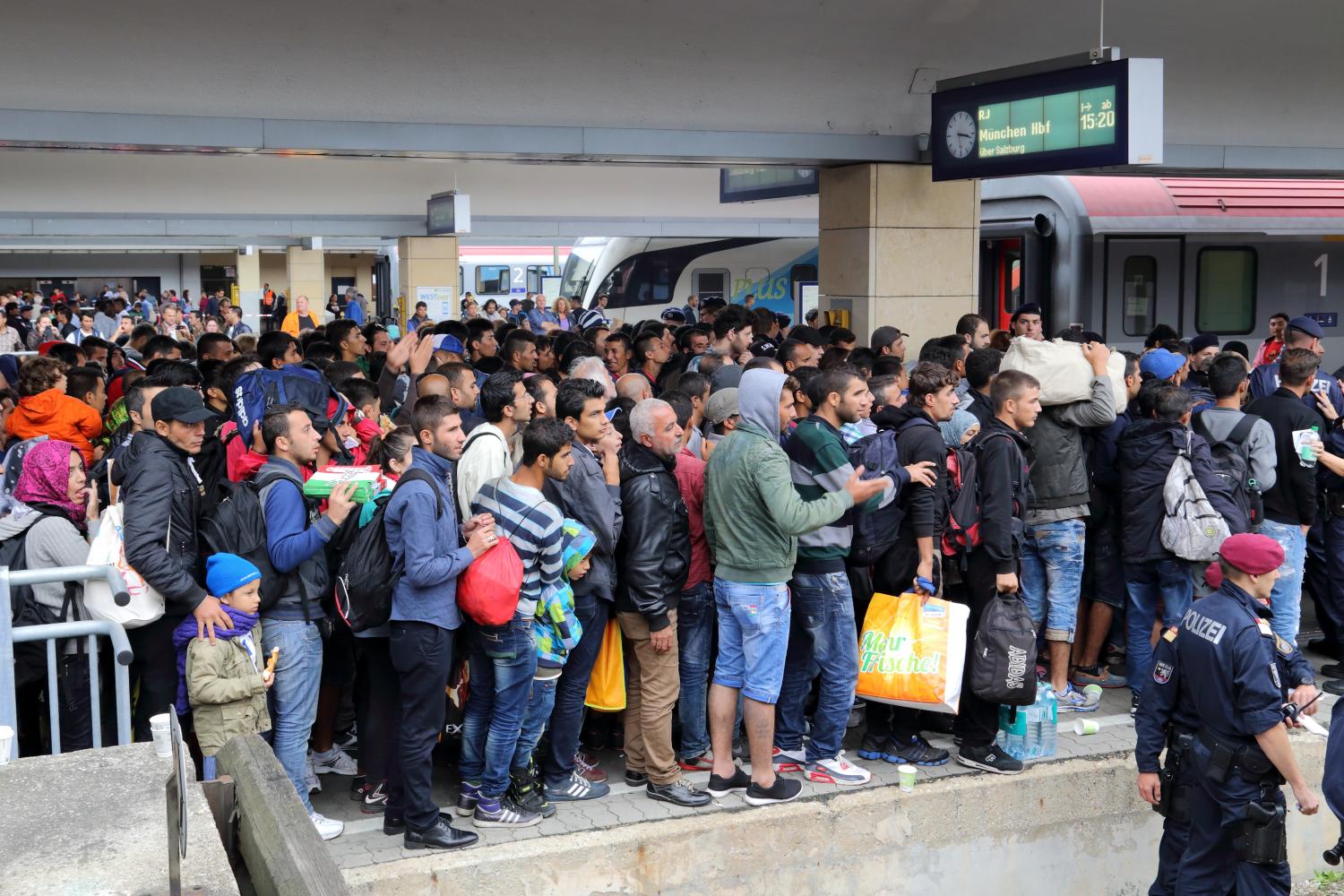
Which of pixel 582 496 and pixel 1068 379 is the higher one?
pixel 1068 379

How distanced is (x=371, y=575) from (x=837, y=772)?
2433mm

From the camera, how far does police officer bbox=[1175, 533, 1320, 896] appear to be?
16.7 ft

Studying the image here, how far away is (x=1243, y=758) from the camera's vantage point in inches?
202

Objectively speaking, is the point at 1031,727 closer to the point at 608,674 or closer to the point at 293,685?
the point at 608,674

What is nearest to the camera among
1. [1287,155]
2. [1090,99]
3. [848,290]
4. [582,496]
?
[582,496]

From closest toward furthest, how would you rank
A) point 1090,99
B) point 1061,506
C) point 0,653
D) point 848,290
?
point 0,653 → point 1061,506 → point 1090,99 → point 848,290

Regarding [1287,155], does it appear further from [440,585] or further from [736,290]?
[736,290]

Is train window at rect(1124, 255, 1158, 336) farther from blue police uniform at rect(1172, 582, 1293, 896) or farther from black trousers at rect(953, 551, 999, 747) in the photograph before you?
blue police uniform at rect(1172, 582, 1293, 896)

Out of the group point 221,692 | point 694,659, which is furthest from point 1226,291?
point 221,692

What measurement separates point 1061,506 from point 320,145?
19.6ft

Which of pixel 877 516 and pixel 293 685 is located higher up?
pixel 877 516

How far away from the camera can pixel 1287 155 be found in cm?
1283

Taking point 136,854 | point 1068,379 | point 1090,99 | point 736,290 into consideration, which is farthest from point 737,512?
point 736,290

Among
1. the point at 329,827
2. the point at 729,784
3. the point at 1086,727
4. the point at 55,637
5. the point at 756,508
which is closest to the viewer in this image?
Answer: the point at 55,637
